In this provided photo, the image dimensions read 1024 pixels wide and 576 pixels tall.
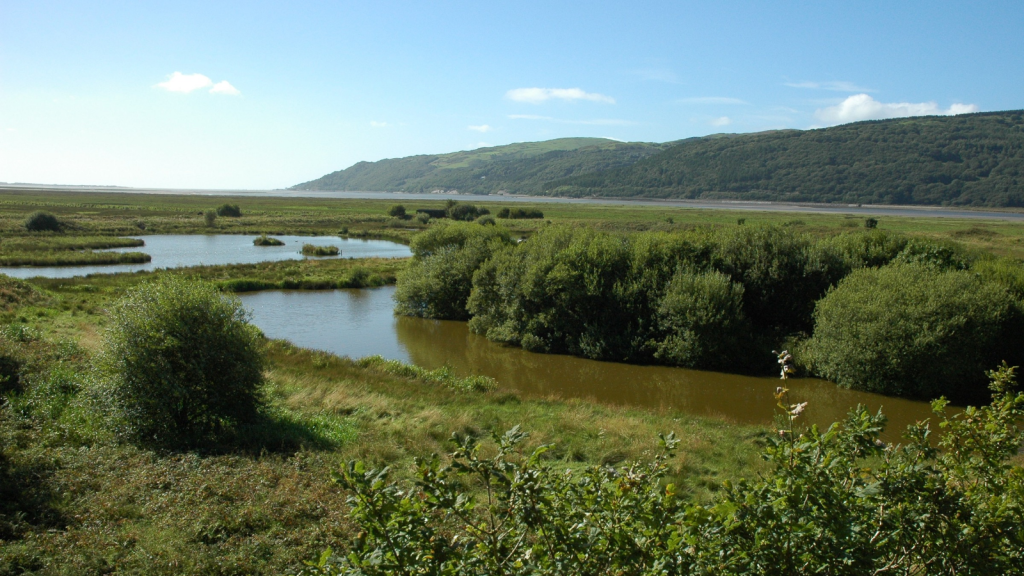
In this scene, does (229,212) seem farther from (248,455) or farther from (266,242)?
(248,455)

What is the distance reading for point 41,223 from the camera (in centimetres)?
6638

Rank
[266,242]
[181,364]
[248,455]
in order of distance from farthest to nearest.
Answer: [266,242]
[181,364]
[248,455]

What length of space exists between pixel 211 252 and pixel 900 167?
174 metres

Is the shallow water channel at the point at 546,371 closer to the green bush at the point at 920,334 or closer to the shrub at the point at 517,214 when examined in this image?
the green bush at the point at 920,334

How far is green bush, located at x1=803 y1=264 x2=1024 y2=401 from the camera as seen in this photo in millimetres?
22203

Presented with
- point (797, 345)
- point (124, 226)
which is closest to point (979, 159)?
point (797, 345)

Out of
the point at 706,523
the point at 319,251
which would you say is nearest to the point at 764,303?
the point at 706,523

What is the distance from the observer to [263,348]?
1413cm

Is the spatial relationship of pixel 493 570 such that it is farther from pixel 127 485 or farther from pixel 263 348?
pixel 263 348

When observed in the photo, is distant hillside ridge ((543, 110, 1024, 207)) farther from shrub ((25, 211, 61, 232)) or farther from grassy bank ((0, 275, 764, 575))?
grassy bank ((0, 275, 764, 575))

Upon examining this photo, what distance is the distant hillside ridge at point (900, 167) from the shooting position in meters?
152

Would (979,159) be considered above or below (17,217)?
above

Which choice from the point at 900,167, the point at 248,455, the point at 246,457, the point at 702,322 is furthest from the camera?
the point at 900,167

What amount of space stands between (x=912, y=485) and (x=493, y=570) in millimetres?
2444
